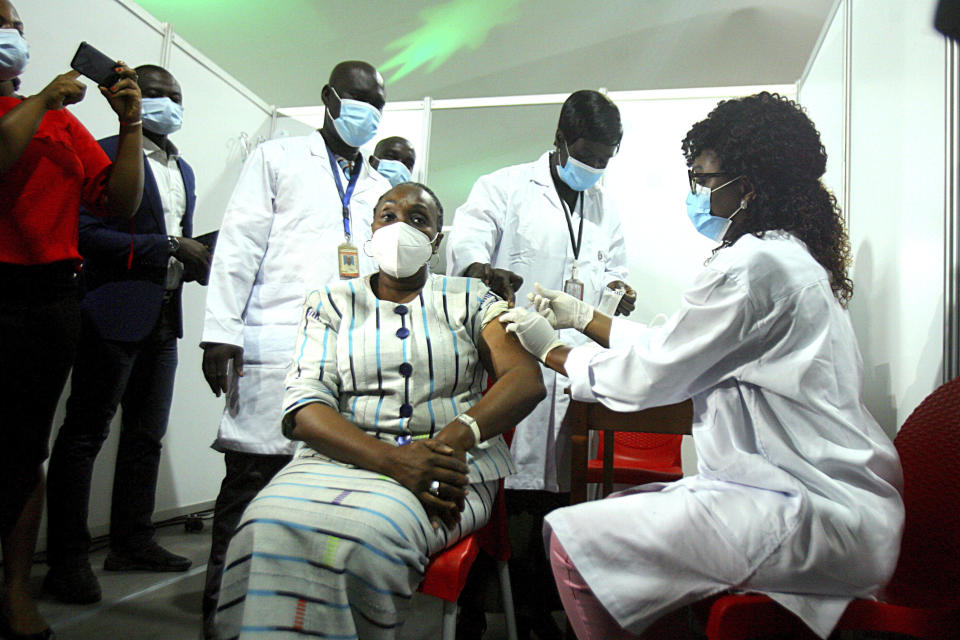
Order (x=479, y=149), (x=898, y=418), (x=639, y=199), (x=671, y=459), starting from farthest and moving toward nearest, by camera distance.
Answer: (x=479, y=149), (x=639, y=199), (x=671, y=459), (x=898, y=418)

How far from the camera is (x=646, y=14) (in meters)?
4.78

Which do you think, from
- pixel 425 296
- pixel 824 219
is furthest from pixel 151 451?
pixel 824 219

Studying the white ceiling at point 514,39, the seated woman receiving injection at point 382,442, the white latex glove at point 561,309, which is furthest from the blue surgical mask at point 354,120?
the white ceiling at point 514,39

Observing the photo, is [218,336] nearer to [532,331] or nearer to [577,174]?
[532,331]

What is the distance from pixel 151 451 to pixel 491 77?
438 cm

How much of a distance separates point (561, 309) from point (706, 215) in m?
0.42

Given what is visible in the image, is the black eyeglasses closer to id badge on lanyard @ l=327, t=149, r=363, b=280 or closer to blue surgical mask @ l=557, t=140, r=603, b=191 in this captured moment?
blue surgical mask @ l=557, t=140, r=603, b=191

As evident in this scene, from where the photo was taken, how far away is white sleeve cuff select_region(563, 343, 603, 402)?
1288 millimetres

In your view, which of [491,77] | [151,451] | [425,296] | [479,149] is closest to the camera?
[425,296]

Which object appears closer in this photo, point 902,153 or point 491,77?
point 902,153

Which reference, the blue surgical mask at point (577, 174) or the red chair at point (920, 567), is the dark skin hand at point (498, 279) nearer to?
the blue surgical mask at point (577, 174)

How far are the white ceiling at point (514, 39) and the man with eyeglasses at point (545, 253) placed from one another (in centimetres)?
303

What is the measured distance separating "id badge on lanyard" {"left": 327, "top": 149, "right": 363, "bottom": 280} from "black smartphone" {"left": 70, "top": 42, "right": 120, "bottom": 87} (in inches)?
24.9

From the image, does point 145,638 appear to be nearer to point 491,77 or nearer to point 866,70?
point 866,70
